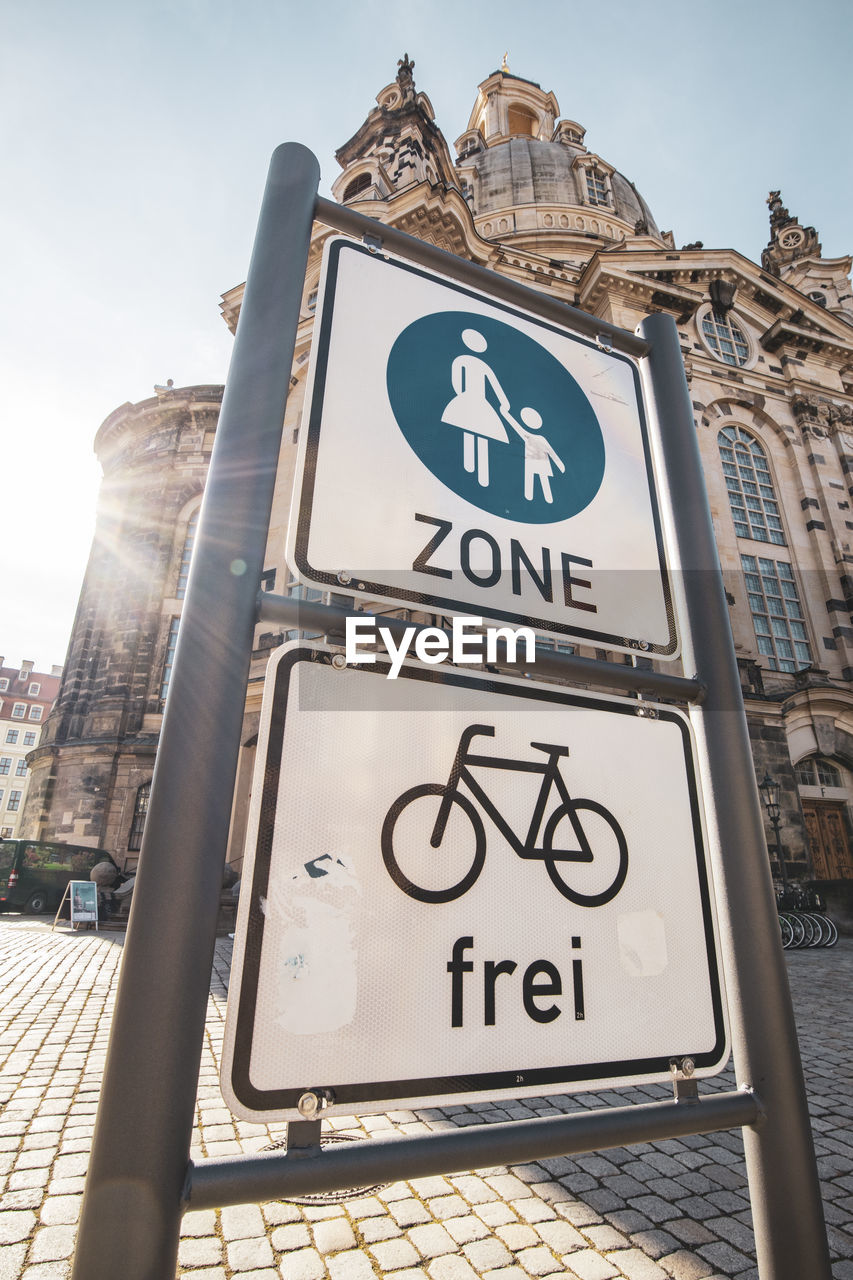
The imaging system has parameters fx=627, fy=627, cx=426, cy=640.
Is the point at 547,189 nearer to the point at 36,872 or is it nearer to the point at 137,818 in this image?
the point at 137,818

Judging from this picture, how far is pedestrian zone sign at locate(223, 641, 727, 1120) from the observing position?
79 centimetres

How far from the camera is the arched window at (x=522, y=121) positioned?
4803 centimetres

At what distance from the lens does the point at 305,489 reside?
1.04 m

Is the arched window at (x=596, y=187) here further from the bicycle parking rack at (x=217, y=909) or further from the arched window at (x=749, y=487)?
the bicycle parking rack at (x=217, y=909)

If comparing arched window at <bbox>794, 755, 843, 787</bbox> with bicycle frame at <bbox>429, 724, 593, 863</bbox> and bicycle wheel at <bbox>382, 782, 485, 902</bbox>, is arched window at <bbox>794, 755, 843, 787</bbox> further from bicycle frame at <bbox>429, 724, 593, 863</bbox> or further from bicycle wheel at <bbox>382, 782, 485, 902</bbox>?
bicycle wheel at <bbox>382, 782, 485, 902</bbox>

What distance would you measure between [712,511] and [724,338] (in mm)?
7126

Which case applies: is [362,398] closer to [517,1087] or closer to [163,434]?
[517,1087]

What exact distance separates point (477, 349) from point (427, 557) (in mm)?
532

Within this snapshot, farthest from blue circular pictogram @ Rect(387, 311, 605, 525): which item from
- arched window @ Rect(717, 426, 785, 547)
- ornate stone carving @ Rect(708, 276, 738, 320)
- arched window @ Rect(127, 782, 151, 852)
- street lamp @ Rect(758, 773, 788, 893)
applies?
ornate stone carving @ Rect(708, 276, 738, 320)

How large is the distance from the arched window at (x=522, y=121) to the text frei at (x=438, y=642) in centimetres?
6093

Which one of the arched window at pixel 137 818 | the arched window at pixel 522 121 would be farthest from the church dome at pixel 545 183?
the arched window at pixel 137 818

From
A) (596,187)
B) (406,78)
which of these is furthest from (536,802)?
(596,187)

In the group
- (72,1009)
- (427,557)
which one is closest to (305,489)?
(427,557)

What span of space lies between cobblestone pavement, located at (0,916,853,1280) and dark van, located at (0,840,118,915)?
12760mm
